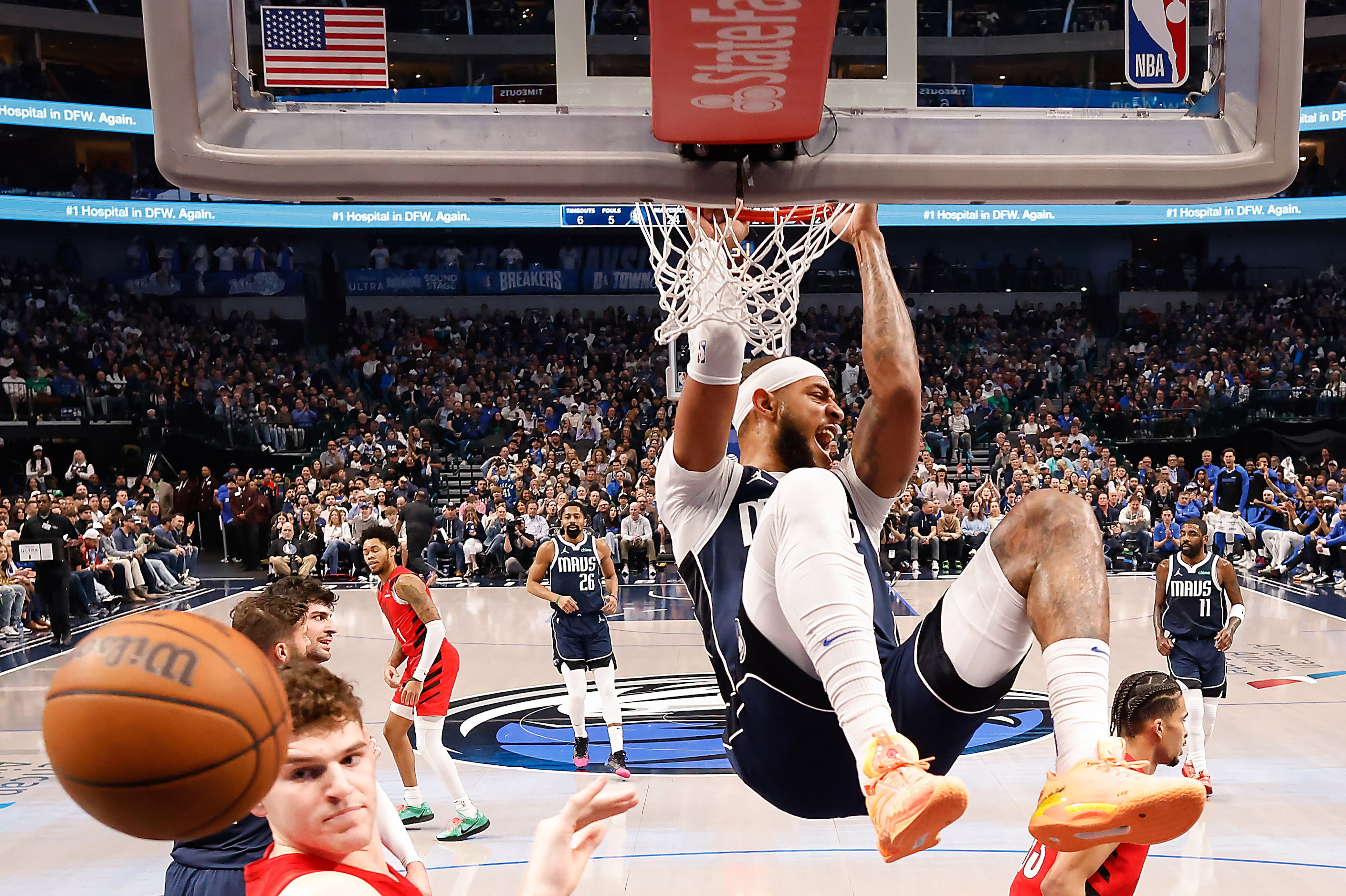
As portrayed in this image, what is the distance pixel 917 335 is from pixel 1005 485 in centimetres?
585

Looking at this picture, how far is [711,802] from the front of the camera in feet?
23.1

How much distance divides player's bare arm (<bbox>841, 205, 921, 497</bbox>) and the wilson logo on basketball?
2159 millimetres

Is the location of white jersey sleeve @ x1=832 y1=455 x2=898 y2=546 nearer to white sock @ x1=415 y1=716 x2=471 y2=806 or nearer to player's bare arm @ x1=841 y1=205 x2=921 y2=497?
player's bare arm @ x1=841 y1=205 x2=921 y2=497

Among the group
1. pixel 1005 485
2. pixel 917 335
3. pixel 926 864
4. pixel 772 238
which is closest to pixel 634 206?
pixel 772 238

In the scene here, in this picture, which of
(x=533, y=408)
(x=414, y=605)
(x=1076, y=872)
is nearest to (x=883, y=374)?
(x=1076, y=872)

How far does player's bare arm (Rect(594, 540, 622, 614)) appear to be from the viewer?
26.5ft

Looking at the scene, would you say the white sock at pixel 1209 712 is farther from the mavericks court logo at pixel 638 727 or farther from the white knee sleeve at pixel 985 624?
the white knee sleeve at pixel 985 624

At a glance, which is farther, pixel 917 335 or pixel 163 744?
pixel 917 335

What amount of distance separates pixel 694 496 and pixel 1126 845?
181 centimetres

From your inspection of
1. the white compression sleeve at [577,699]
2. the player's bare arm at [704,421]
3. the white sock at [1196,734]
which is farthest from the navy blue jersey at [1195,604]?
the player's bare arm at [704,421]

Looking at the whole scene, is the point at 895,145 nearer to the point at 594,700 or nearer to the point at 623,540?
the point at 594,700

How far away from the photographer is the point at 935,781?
228 cm

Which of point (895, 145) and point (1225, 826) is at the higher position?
point (895, 145)

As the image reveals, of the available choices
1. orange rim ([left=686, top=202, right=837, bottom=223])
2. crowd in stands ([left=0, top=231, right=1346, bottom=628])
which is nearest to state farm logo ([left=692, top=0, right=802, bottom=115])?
orange rim ([left=686, top=202, right=837, bottom=223])
